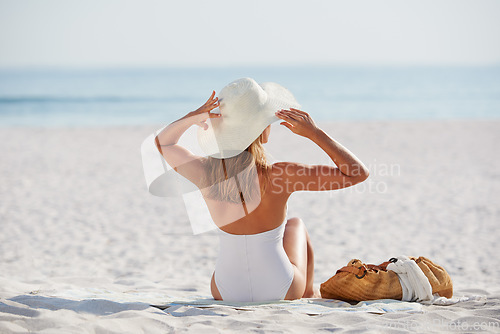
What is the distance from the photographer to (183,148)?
280 cm

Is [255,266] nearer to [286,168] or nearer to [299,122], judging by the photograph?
[286,168]

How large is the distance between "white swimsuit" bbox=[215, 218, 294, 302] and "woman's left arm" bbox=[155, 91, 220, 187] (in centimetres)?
38

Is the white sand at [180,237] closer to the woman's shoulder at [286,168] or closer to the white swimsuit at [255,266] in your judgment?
the white swimsuit at [255,266]

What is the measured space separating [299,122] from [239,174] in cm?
41

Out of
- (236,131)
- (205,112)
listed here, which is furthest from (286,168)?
(205,112)

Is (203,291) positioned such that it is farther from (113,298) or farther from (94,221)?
(94,221)

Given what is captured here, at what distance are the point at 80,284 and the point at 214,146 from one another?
5.72 ft

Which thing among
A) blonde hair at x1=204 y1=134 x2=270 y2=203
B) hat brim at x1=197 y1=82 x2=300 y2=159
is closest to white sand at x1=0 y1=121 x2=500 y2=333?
blonde hair at x1=204 y1=134 x2=270 y2=203

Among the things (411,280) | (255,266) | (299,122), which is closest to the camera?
(299,122)

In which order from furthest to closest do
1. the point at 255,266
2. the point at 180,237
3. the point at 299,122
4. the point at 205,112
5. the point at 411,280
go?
the point at 180,237
the point at 411,280
the point at 255,266
the point at 205,112
the point at 299,122

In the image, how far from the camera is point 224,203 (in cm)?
274

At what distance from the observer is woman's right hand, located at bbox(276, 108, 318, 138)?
254cm

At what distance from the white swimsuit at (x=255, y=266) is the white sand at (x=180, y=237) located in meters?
0.18

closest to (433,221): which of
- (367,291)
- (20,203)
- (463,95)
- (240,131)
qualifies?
(367,291)
